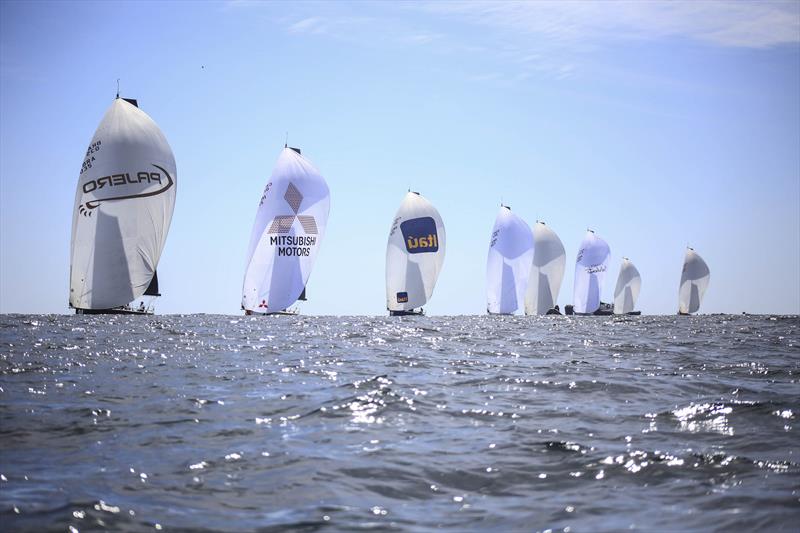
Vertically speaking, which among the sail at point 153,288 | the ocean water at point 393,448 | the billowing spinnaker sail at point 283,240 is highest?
the billowing spinnaker sail at point 283,240

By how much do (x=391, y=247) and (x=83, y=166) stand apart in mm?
25529

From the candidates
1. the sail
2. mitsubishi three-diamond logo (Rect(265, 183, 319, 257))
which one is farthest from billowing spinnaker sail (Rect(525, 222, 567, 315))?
the sail

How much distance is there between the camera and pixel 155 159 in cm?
4231

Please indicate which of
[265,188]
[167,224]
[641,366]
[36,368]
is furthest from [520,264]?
[36,368]

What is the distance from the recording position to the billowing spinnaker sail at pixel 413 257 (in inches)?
2393

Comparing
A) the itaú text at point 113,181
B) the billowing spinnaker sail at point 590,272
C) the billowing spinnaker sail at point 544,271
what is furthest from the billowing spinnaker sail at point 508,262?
the itaú text at point 113,181

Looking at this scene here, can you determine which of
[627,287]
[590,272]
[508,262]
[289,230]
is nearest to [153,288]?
[289,230]

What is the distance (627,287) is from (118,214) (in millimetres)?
73592

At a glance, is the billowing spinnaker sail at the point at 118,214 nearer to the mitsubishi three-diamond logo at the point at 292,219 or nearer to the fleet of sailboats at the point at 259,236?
the fleet of sailboats at the point at 259,236

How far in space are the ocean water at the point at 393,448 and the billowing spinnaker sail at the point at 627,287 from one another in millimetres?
86769

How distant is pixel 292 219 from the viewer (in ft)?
162

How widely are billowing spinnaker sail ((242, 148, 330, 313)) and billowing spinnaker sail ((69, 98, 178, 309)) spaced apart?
8023 millimetres

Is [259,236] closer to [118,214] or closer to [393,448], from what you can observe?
[118,214]

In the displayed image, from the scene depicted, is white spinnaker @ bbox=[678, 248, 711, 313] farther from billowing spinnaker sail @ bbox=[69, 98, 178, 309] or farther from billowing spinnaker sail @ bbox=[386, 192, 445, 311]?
billowing spinnaker sail @ bbox=[69, 98, 178, 309]
